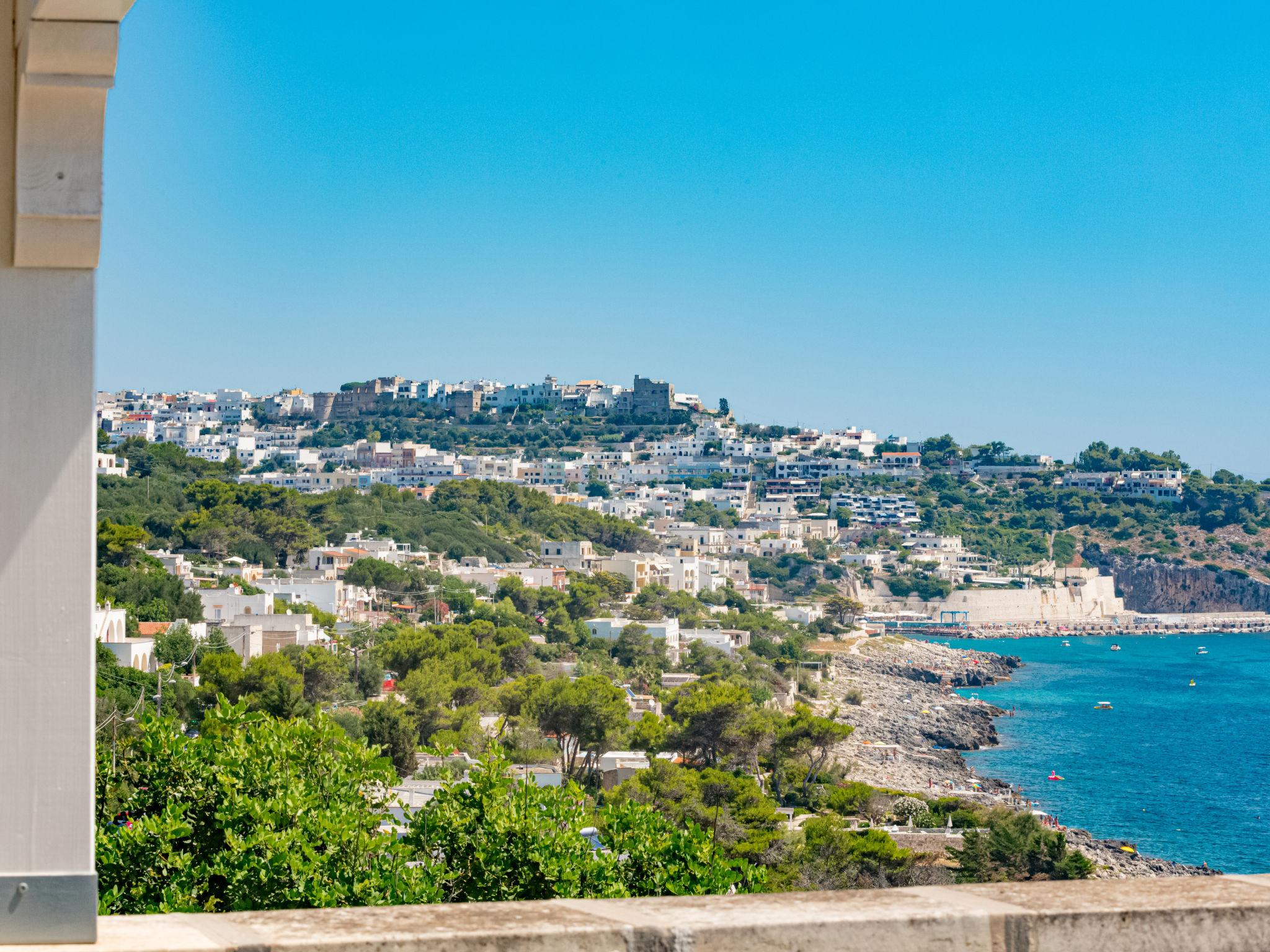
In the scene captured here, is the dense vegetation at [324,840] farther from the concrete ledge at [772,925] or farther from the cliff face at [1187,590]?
the cliff face at [1187,590]

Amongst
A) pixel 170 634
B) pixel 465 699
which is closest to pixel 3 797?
pixel 170 634

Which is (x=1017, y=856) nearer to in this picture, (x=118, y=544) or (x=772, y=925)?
(x=772, y=925)

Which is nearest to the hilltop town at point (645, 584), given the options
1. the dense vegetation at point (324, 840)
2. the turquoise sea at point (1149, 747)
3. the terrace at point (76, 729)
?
the dense vegetation at point (324, 840)

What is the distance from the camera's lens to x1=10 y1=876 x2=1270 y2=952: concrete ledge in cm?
137

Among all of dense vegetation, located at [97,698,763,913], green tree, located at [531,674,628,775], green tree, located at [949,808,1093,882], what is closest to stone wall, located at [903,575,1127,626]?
green tree, located at [531,674,628,775]

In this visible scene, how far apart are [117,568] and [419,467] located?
50968mm

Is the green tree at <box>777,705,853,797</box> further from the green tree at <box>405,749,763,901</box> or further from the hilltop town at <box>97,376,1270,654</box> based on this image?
the hilltop town at <box>97,376,1270,654</box>

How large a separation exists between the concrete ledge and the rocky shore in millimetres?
14558

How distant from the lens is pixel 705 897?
62.2 inches

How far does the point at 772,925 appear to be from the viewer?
4.71 ft

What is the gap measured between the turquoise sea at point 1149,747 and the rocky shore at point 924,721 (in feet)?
2.83

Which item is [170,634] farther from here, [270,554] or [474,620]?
[270,554]

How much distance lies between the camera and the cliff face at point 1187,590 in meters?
72.1

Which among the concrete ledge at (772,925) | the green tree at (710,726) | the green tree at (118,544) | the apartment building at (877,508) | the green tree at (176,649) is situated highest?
the apartment building at (877,508)
